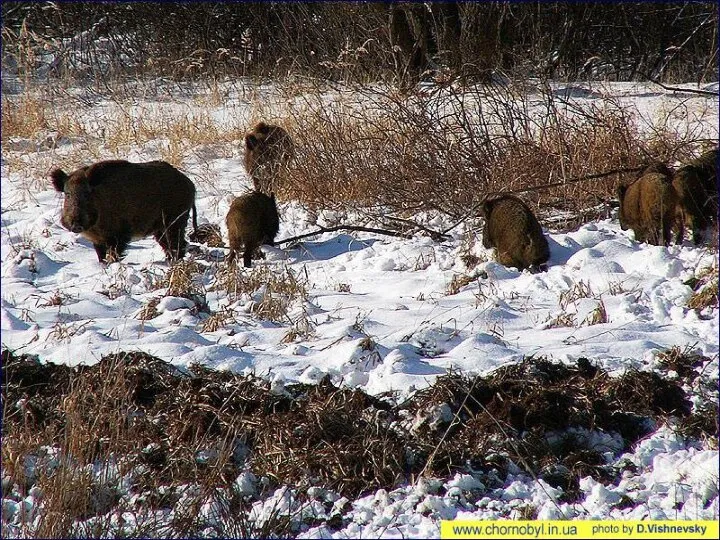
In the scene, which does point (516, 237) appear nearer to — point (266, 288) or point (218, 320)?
point (266, 288)

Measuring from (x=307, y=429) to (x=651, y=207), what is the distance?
364 centimetres

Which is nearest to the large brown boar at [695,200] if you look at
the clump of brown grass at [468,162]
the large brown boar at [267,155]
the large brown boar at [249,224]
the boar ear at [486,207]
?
the clump of brown grass at [468,162]

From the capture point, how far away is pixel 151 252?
8.20m

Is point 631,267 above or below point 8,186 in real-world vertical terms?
above

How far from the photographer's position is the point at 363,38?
50.3 ft

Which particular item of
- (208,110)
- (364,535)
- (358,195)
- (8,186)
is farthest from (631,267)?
(208,110)

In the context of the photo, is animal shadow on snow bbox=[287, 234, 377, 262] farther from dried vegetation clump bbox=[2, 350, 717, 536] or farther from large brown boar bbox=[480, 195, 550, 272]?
dried vegetation clump bbox=[2, 350, 717, 536]

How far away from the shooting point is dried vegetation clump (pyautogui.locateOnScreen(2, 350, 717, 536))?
13.3ft

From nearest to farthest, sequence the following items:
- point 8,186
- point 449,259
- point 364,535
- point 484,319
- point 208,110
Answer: point 364,535
point 484,319
point 449,259
point 8,186
point 208,110

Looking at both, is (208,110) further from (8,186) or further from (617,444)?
(617,444)

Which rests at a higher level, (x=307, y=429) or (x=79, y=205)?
(x=307, y=429)

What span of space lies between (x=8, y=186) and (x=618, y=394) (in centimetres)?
777

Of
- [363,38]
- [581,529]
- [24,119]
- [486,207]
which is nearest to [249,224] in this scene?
[486,207]

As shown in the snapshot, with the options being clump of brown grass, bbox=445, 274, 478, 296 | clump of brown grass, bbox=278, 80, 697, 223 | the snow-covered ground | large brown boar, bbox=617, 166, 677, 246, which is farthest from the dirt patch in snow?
clump of brown grass, bbox=278, 80, 697, 223
